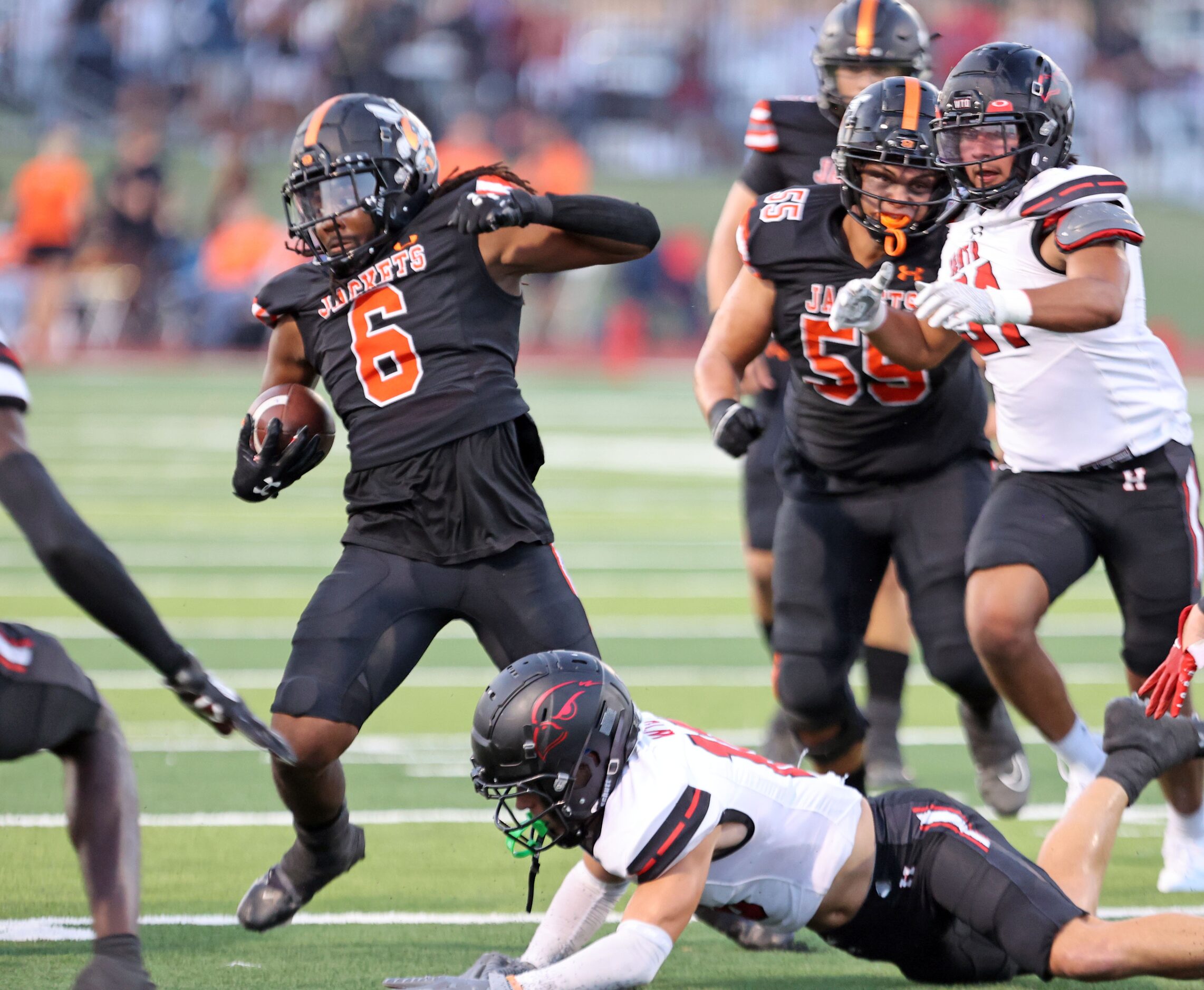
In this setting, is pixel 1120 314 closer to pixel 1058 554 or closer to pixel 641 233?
pixel 1058 554

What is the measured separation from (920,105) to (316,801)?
209 cm

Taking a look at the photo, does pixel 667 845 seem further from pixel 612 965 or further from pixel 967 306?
pixel 967 306

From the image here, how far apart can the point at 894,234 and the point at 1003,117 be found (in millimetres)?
404

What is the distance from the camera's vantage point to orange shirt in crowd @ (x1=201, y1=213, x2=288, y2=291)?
59.6 feet

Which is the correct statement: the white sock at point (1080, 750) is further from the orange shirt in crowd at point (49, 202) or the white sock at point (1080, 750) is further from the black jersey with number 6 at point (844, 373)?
the orange shirt in crowd at point (49, 202)

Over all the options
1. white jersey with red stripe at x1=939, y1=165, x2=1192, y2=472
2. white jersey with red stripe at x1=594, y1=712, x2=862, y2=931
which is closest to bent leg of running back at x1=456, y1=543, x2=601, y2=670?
white jersey with red stripe at x1=594, y1=712, x2=862, y2=931

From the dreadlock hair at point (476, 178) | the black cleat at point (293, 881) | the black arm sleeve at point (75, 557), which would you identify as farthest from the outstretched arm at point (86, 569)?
the dreadlock hair at point (476, 178)

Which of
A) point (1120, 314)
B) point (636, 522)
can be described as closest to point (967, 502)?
point (1120, 314)

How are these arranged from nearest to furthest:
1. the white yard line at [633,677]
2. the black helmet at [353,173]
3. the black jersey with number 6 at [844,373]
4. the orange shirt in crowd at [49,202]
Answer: the black helmet at [353,173]
the black jersey with number 6 at [844,373]
the white yard line at [633,677]
the orange shirt in crowd at [49,202]

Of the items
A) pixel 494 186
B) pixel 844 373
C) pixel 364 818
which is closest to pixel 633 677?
pixel 364 818

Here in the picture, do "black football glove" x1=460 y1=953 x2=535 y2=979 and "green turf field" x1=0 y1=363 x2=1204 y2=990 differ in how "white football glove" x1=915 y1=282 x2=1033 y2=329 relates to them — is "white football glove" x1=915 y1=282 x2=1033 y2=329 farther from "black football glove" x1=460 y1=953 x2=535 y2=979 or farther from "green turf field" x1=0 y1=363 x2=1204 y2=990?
"black football glove" x1=460 y1=953 x2=535 y2=979

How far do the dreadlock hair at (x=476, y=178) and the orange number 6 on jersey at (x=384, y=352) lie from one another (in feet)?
0.92

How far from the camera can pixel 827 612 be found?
183 inches

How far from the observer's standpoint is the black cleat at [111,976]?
298 cm
